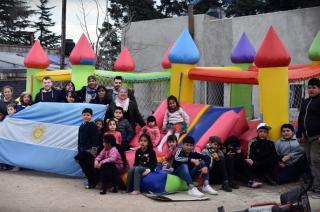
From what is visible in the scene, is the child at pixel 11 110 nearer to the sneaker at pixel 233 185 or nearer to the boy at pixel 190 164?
the boy at pixel 190 164

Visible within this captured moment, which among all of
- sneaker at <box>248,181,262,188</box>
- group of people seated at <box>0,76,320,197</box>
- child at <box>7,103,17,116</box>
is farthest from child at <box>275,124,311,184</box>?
child at <box>7,103,17,116</box>

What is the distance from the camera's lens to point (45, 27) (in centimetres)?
5256

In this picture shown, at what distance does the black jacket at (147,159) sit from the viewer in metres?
8.00

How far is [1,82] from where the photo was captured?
23844 millimetres

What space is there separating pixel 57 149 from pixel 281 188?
4209 mm

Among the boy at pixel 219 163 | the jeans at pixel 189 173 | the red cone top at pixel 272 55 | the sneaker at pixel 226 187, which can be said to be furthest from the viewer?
the red cone top at pixel 272 55

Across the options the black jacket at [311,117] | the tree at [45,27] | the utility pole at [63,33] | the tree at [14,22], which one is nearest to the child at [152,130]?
the black jacket at [311,117]

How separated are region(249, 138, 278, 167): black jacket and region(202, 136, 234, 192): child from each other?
1.89 ft

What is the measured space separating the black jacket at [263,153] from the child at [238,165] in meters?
0.20

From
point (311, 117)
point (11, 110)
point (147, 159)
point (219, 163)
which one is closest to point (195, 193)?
point (219, 163)

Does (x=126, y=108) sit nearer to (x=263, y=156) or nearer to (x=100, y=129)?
(x=100, y=129)

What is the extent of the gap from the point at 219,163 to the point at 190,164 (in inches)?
21.3

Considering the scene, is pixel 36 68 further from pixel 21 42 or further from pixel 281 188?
pixel 21 42

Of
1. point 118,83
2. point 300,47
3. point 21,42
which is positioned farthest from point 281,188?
point 21,42
